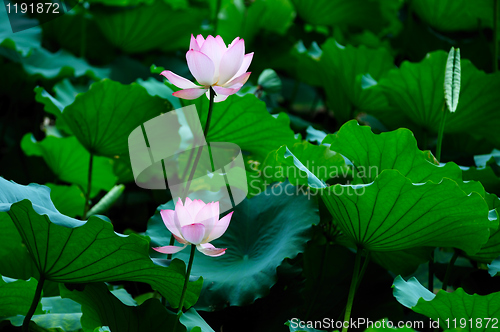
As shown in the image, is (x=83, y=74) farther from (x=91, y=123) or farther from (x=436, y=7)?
(x=436, y=7)

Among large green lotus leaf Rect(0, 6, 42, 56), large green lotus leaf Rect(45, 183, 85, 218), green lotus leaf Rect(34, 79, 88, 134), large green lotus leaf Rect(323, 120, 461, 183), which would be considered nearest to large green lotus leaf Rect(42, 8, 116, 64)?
large green lotus leaf Rect(0, 6, 42, 56)

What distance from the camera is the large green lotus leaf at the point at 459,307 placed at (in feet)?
2.42

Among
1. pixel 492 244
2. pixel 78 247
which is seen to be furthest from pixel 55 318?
pixel 492 244

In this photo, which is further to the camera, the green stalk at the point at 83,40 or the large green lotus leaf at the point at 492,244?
the green stalk at the point at 83,40

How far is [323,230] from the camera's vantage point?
108 centimetres

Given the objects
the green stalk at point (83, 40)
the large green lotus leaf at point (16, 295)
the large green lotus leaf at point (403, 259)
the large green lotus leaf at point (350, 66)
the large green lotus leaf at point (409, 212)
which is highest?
the green stalk at point (83, 40)

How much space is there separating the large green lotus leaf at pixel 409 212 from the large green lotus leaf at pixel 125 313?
368mm

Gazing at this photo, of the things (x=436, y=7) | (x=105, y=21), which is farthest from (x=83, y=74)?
(x=436, y=7)

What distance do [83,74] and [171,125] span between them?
66cm

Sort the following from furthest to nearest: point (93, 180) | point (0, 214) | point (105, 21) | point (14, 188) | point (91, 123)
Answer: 1. point (105, 21)
2. point (93, 180)
3. point (91, 123)
4. point (0, 214)
5. point (14, 188)

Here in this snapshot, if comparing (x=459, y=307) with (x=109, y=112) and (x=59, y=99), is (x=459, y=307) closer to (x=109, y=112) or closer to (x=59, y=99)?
(x=109, y=112)

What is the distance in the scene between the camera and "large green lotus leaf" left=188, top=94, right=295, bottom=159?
115cm

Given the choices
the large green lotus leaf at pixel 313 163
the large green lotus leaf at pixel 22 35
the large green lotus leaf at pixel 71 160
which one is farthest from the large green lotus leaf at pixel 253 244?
the large green lotus leaf at pixel 22 35

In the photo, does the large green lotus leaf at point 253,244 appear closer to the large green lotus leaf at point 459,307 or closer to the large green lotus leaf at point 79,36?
the large green lotus leaf at point 459,307
